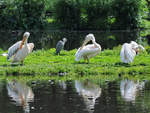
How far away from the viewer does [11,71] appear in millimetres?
15938

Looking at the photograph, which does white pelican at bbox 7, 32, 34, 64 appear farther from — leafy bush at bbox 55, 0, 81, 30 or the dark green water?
leafy bush at bbox 55, 0, 81, 30

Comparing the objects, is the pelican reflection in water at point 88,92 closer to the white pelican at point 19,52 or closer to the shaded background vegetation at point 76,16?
the white pelican at point 19,52

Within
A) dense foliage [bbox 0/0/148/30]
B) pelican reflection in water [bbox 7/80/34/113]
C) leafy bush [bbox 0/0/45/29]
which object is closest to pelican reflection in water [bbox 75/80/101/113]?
pelican reflection in water [bbox 7/80/34/113]

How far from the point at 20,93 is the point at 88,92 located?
1780mm

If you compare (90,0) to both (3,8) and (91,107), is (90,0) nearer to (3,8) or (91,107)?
(3,8)

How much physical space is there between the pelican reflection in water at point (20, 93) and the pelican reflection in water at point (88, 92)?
1.31m

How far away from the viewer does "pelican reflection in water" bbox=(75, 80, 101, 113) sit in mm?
10984

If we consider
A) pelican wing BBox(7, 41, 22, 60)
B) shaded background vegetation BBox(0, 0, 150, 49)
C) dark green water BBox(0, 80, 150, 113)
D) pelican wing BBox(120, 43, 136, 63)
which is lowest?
dark green water BBox(0, 80, 150, 113)

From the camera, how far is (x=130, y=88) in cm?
1337

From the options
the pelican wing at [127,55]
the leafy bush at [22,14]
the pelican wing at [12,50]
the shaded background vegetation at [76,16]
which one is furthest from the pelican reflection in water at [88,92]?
the leafy bush at [22,14]

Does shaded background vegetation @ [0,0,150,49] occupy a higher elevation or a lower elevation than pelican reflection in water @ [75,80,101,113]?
higher

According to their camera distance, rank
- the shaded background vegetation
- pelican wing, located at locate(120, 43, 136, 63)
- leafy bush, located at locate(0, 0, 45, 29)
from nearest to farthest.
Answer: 1. pelican wing, located at locate(120, 43, 136, 63)
2. leafy bush, located at locate(0, 0, 45, 29)
3. the shaded background vegetation

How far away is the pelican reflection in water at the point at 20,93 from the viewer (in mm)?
11172

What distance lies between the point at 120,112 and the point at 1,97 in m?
3.30
